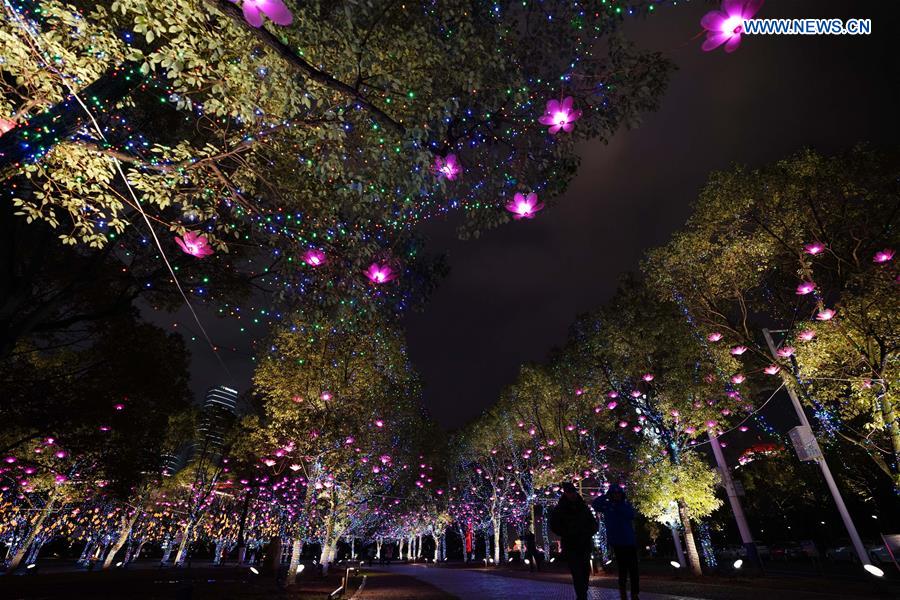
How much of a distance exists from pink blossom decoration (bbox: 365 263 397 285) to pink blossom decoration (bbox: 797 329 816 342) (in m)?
11.4

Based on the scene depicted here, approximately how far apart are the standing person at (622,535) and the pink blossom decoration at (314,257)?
20.7 feet

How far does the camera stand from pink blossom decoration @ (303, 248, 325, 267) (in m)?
7.09

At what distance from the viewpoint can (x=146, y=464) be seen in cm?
1573

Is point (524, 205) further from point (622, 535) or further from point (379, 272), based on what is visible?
point (622, 535)

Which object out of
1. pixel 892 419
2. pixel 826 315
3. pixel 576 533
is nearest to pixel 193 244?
pixel 576 533

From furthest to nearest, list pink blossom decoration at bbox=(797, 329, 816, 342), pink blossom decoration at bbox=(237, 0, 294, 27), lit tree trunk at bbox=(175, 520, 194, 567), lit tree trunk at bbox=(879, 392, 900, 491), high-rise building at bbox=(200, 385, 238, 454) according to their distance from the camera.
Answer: high-rise building at bbox=(200, 385, 238, 454) → lit tree trunk at bbox=(175, 520, 194, 567) → pink blossom decoration at bbox=(797, 329, 816, 342) → lit tree trunk at bbox=(879, 392, 900, 491) → pink blossom decoration at bbox=(237, 0, 294, 27)

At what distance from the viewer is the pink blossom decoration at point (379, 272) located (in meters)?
7.43

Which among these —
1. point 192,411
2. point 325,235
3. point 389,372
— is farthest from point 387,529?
point 325,235

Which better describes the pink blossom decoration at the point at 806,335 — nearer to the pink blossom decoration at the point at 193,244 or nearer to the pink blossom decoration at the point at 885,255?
the pink blossom decoration at the point at 885,255

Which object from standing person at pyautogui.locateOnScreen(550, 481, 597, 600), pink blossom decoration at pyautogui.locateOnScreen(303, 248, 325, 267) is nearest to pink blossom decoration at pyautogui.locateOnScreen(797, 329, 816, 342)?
standing person at pyautogui.locateOnScreen(550, 481, 597, 600)

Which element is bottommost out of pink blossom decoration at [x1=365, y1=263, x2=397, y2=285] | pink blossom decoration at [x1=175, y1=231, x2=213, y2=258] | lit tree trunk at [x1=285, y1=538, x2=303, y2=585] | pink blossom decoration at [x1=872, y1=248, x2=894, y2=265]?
lit tree trunk at [x1=285, y1=538, x2=303, y2=585]

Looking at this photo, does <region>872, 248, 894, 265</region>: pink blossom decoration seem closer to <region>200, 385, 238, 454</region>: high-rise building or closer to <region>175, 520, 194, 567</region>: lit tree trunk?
<region>200, 385, 238, 454</region>: high-rise building

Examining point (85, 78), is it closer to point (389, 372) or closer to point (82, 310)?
point (82, 310)

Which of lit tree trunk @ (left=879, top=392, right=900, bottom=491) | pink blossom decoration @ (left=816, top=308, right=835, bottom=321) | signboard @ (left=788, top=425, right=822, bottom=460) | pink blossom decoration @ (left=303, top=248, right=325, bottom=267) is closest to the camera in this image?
pink blossom decoration @ (left=303, top=248, right=325, bottom=267)
